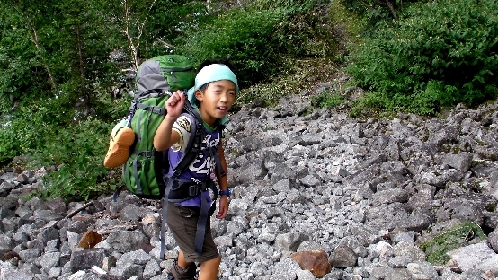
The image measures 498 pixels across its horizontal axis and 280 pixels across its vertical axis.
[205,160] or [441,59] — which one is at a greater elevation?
[441,59]

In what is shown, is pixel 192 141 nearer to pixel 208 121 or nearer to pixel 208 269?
pixel 208 121

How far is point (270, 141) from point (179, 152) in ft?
13.1

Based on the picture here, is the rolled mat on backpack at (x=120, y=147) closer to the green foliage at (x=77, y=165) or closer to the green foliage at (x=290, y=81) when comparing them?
the green foliage at (x=77, y=165)

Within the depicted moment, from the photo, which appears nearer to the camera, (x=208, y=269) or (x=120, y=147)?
(x=120, y=147)

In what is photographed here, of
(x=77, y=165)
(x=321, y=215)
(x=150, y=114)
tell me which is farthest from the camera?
(x=77, y=165)

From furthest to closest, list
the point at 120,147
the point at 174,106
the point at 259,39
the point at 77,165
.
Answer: the point at 259,39 < the point at 77,165 < the point at 120,147 < the point at 174,106

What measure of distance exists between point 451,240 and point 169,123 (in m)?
2.38

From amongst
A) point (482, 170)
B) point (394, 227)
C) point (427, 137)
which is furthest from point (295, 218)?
point (427, 137)

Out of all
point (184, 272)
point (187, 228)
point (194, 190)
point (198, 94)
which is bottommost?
point (184, 272)

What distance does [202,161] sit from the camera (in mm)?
3107

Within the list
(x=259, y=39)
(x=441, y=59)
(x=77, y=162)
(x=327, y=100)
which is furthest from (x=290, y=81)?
(x=77, y=162)

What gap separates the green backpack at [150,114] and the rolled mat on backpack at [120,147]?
0.31ft

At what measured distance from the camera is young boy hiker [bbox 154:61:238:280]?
296 centimetres

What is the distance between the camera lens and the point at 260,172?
5770 millimetres
